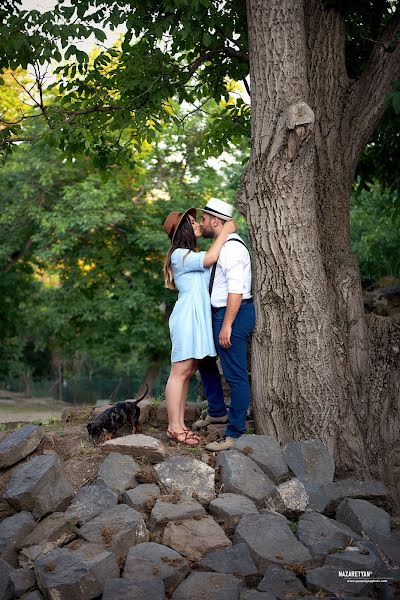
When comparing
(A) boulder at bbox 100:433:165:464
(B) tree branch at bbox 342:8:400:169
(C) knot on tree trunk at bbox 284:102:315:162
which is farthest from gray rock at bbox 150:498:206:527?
(B) tree branch at bbox 342:8:400:169

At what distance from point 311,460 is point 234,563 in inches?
72.0

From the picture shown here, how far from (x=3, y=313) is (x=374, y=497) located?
21996 millimetres

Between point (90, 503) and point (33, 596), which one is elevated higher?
point (90, 503)

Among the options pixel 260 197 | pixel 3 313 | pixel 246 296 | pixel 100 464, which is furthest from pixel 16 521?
pixel 3 313

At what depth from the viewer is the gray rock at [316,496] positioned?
706 cm

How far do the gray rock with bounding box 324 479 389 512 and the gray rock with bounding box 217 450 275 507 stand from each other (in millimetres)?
624

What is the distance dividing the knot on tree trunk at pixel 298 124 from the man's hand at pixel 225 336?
5.83 ft

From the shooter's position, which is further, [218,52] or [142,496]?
[218,52]

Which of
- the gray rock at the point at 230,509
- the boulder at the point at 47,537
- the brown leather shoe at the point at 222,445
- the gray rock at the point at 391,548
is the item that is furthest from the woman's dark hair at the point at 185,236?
the gray rock at the point at 391,548

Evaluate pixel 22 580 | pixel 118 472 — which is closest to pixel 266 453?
pixel 118 472

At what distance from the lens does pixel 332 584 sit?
5641mm

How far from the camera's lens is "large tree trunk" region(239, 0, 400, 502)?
25.2 feet

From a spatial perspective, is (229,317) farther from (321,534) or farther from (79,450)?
Result: (321,534)

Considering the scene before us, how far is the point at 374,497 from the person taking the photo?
742 cm
